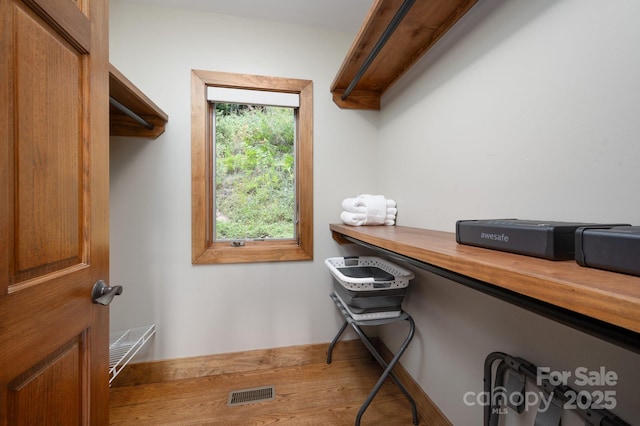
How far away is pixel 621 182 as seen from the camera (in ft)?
1.83

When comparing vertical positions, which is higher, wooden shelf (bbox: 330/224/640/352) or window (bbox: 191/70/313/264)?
window (bbox: 191/70/313/264)

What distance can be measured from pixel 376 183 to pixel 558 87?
1.17 metres

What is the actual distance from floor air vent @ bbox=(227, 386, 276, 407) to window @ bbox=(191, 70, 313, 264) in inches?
29.9

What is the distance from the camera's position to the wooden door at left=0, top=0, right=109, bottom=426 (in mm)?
487

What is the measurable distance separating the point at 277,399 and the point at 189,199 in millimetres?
1300

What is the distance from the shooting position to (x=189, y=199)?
1.57m

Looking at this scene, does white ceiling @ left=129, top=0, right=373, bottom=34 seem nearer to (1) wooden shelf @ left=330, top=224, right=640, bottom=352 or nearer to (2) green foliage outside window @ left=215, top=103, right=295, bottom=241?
(2) green foliage outside window @ left=215, top=103, right=295, bottom=241

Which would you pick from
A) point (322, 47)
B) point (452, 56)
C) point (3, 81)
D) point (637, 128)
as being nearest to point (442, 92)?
point (452, 56)

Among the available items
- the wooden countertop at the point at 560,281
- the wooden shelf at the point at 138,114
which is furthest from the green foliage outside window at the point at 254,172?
the wooden countertop at the point at 560,281

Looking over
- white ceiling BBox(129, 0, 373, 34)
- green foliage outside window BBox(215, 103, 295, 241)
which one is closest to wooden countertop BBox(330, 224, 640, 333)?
green foliage outside window BBox(215, 103, 295, 241)

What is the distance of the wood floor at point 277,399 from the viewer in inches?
49.2

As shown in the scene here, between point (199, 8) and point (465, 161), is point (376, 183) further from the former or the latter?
point (199, 8)

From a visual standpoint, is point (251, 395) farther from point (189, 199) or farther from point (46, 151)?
point (46, 151)

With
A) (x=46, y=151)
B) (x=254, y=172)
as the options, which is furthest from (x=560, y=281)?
(x=254, y=172)
